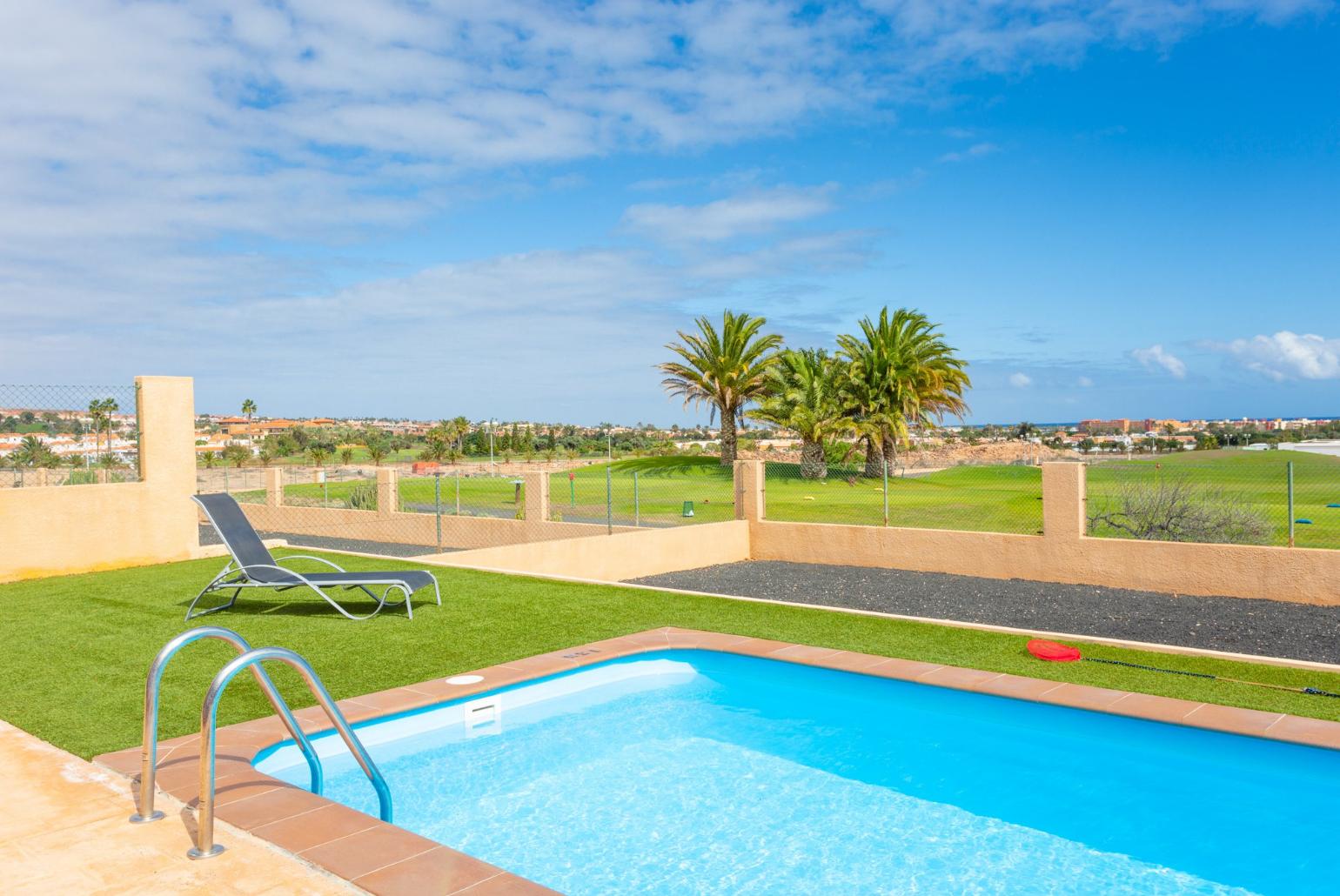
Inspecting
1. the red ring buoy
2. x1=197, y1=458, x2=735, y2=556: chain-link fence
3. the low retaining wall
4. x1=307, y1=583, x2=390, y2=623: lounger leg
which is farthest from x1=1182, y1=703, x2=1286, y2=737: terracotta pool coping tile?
x1=197, y1=458, x2=735, y2=556: chain-link fence

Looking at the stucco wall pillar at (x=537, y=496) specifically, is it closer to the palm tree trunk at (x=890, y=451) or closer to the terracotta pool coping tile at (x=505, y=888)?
the terracotta pool coping tile at (x=505, y=888)

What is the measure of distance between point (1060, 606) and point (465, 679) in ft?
26.2

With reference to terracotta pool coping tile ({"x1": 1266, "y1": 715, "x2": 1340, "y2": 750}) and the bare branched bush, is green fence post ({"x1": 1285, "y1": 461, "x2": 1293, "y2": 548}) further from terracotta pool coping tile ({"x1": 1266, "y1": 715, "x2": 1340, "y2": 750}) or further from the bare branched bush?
terracotta pool coping tile ({"x1": 1266, "y1": 715, "x2": 1340, "y2": 750})

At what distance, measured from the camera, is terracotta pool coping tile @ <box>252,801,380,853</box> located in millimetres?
3680

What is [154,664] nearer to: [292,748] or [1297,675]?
[292,748]

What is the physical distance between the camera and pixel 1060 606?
11.2 m

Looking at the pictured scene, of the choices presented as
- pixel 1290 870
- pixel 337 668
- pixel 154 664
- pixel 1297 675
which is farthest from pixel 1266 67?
pixel 154 664

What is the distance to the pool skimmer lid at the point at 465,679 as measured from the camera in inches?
257

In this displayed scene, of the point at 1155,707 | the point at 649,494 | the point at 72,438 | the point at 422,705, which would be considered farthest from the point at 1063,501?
the point at 649,494

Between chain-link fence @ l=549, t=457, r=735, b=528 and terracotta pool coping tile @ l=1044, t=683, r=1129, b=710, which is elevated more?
chain-link fence @ l=549, t=457, r=735, b=528

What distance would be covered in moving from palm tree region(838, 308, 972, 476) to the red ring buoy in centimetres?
2127

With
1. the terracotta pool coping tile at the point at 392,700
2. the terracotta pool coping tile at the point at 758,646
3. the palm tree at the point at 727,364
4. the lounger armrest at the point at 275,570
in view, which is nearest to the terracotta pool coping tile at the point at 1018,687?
the terracotta pool coping tile at the point at 758,646

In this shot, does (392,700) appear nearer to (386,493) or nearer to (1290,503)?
(1290,503)

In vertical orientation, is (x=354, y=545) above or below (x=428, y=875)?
below
